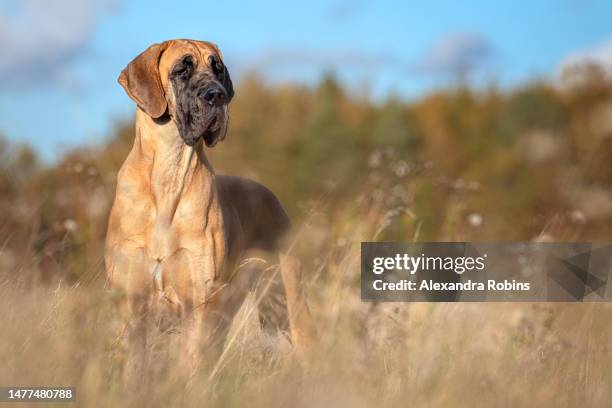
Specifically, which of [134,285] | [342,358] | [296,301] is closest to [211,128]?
→ [134,285]

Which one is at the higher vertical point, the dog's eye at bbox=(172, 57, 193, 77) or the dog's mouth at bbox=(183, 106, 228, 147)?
the dog's eye at bbox=(172, 57, 193, 77)

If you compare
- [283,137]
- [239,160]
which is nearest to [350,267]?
[239,160]

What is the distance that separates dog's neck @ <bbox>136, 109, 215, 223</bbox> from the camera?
15.5ft

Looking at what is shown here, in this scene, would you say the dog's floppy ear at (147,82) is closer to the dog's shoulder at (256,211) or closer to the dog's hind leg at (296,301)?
the dog's shoulder at (256,211)

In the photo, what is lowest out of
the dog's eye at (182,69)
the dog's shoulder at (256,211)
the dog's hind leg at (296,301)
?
the dog's hind leg at (296,301)

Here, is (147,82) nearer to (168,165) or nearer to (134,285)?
(168,165)

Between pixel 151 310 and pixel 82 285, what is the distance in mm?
400

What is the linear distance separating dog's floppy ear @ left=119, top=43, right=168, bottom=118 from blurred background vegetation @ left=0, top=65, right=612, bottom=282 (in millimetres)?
970

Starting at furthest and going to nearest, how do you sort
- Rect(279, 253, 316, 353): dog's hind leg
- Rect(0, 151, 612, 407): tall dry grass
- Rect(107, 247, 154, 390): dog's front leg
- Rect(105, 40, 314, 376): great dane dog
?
Rect(279, 253, 316, 353): dog's hind leg
Rect(105, 40, 314, 376): great dane dog
Rect(107, 247, 154, 390): dog's front leg
Rect(0, 151, 612, 407): tall dry grass

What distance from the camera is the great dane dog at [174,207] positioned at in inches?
182

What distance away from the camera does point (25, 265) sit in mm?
5266

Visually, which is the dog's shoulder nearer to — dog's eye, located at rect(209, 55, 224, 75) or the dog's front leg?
dog's eye, located at rect(209, 55, 224, 75)

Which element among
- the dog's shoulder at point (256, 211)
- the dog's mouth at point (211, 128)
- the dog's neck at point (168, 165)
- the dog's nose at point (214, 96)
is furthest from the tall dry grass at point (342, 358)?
the dog's nose at point (214, 96)

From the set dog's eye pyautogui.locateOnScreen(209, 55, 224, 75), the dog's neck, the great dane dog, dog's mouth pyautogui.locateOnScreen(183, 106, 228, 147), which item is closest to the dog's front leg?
the great dane dog
